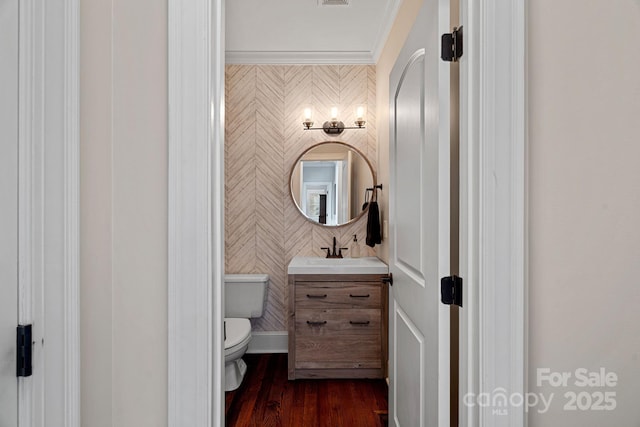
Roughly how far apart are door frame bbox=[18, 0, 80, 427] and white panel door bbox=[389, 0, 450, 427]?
89cm

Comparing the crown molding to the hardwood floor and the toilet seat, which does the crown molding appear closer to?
the toilet seat

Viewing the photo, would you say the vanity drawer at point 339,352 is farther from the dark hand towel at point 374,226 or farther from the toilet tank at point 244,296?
the dark hand towel at point 374,226

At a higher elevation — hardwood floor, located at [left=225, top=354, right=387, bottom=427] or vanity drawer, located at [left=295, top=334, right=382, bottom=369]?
vanity drawer, located at [left=295, top=334, right=382, bottom=369]

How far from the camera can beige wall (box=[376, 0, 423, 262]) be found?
2094mm

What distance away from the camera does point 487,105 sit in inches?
34.4

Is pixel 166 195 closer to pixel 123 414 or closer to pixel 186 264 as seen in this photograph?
pixel 186 264

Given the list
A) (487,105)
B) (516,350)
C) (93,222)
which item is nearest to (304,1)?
(487,105)

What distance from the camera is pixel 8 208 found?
680mm

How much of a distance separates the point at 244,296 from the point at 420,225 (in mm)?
1947

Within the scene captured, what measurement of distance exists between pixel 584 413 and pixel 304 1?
7.78ft

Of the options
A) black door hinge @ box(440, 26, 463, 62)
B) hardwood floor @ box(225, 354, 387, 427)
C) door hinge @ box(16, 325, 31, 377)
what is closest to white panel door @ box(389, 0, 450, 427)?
black door hinge @ box(440, 26, 463, 62)

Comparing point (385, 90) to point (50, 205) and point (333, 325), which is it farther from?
point (50, 205)

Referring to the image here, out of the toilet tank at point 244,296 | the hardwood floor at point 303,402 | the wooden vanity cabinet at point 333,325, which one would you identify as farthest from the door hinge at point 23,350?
the toilet tank at point 244,296

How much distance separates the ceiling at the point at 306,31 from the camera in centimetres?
237
